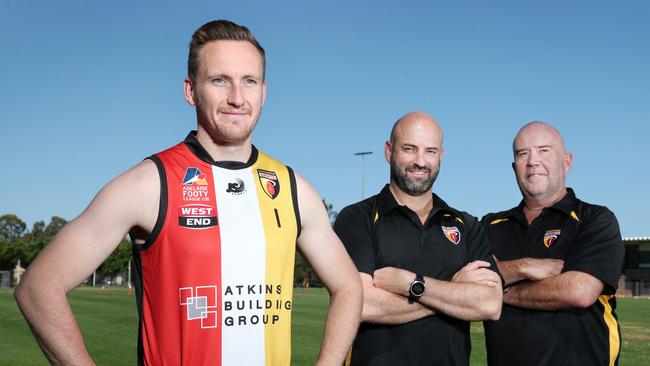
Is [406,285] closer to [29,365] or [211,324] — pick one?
[211,324]

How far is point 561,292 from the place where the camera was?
541cm

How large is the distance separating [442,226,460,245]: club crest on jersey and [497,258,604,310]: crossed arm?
26.5 inches

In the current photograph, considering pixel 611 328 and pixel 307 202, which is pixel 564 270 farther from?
pixel 307 202

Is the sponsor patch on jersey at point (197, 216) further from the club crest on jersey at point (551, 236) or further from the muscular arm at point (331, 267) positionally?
the club crest on jersey at point (551, 236)

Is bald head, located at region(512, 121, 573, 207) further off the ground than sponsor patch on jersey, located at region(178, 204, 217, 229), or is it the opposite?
bald head, located at region(512, 121, 573, 207)

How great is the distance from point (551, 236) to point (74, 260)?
4036 mm

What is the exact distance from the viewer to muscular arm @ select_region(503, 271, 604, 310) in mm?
5402

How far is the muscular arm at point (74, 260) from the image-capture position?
2930mm

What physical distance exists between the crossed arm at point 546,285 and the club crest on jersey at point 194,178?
3.13 metres

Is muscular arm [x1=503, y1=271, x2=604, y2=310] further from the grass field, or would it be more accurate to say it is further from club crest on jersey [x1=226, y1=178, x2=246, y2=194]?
the grass field

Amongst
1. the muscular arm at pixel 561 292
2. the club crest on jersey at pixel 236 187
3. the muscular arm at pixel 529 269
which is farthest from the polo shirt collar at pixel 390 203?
the club crest on jersey at pixel 236 187

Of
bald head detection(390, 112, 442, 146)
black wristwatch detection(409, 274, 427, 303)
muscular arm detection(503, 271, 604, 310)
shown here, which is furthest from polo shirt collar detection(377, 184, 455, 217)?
muscular arm detection(503, 271, 604, 310)

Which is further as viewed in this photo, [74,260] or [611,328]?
[611,328]

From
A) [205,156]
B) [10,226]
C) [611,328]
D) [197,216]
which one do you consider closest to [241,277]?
[197,216]
